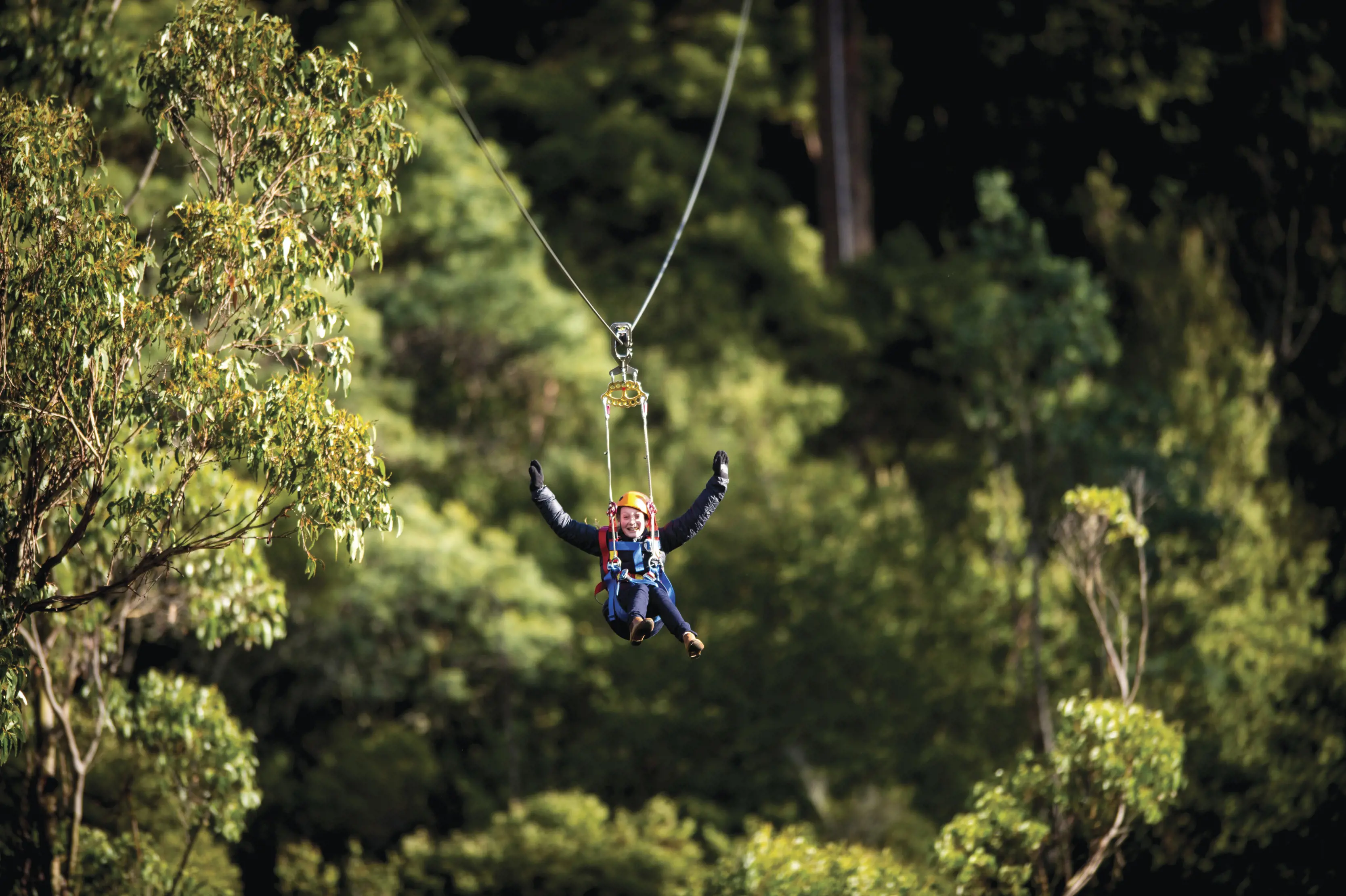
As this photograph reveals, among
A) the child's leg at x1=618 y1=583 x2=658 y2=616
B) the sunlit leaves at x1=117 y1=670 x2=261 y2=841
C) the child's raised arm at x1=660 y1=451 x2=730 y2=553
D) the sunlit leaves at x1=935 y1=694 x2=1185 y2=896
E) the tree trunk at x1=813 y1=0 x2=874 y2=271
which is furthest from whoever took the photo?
the tree trunk at x1=813 y1=0 x2=874 y2=271

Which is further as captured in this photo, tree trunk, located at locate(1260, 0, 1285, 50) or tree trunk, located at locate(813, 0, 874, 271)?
tree trunk, located at locate(813, 0, 874, 271)

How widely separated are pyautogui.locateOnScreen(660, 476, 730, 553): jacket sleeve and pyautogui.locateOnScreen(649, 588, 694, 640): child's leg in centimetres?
29

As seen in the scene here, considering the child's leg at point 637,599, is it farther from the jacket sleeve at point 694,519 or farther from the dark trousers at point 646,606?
the jacket sleeve at point 694,519

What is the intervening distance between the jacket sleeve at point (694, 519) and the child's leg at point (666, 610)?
0.29 metres

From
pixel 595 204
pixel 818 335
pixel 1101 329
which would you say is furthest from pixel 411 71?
pixel 1101 329

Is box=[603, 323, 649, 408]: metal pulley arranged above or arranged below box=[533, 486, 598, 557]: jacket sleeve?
above

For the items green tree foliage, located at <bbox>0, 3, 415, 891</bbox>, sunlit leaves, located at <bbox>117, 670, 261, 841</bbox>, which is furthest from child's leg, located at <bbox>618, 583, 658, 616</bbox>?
sunlit leaves, located at <bbox>117, 670, 261, 841</bbox>

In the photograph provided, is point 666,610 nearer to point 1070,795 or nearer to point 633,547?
point 633,547

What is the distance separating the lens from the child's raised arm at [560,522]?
33.3 feet

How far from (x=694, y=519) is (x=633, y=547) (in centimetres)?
46

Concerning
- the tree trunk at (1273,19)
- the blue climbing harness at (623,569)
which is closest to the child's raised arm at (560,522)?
the blue climbing harness at (623,569)

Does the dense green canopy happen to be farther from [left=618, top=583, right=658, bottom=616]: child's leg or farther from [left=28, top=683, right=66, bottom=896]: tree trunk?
[left=618, top=583, right=658, bottom=616]: child's leg

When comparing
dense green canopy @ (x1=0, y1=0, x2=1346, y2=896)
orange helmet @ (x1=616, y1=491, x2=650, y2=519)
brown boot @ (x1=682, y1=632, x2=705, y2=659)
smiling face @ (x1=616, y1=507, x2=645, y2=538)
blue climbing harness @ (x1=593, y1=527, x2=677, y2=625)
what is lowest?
brown boot @ (x1=682, y1=632, x2=705, y2=659)

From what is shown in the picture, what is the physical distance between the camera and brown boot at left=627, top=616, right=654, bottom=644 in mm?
9891
